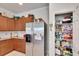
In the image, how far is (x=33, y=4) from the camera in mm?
817

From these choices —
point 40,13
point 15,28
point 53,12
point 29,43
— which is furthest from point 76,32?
point 15,28

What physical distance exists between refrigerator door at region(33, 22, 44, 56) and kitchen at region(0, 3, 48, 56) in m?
0.05

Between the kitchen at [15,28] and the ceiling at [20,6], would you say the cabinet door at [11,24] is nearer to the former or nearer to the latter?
the kitchen at [15,28]

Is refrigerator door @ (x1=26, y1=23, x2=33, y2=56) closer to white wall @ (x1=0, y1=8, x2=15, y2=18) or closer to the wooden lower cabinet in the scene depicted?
the wooden lower cabinet

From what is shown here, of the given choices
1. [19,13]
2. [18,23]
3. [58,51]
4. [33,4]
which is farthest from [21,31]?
[58,51]

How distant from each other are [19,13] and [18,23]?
11 cm

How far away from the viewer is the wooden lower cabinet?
34.5 inches

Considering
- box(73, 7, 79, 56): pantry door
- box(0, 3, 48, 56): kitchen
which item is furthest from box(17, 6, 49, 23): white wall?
box(73, 7, 79, 56): pantry door

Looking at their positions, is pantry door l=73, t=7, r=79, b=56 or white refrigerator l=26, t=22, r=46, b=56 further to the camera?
white refrigerator l=26, t=22, r=46, b=56

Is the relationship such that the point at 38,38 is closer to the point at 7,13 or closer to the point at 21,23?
the point at 21,23

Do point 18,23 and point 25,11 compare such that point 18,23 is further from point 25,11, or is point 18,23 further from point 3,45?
point 3,45

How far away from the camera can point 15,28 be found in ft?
2.89

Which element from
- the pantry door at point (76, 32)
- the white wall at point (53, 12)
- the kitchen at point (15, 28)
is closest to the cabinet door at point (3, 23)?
the kitchen at point (15, 28)

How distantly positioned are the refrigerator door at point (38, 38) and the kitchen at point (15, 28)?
5 centimetres
